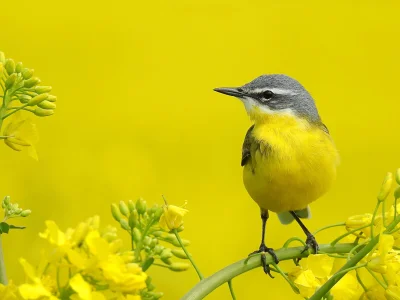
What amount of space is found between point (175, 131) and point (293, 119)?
7.06 ft

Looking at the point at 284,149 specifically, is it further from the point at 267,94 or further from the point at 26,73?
the point at 26,73

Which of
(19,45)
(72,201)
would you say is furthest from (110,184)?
(19,45)

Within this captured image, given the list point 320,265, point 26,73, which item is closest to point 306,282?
point 320,265

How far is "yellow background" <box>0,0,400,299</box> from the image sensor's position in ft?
15.6

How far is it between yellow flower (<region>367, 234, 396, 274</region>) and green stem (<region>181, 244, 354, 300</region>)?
18 centimetres

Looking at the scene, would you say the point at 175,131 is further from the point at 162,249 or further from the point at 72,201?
the point at 162,249

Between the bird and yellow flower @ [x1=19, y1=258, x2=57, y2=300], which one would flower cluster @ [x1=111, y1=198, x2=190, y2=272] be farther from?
the bird

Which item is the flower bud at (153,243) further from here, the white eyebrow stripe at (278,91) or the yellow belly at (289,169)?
the white eyebrow stripe at (278,91)

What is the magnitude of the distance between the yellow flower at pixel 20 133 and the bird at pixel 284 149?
113 cm

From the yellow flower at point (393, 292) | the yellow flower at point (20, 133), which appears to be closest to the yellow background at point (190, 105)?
the yellow flower at point (20, 133)

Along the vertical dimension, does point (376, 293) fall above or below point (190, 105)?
above

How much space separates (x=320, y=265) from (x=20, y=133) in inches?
27.2

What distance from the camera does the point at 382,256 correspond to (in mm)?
1775

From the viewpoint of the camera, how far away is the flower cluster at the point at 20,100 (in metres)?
1.92
